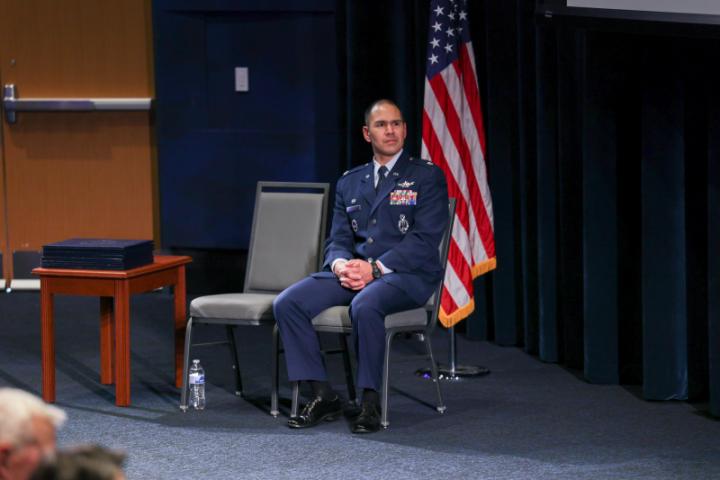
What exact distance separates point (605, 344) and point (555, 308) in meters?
0.45

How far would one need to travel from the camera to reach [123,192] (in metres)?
7.57

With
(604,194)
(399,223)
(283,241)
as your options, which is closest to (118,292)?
(283,241)

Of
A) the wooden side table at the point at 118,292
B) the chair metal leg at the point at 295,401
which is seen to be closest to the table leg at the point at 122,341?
the wooden side table at the point at 118,292

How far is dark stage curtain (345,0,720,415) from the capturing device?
4.46 meters

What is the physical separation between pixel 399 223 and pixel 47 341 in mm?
1491

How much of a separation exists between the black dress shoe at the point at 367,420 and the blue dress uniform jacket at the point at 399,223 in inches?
17.4

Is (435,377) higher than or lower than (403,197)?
lower

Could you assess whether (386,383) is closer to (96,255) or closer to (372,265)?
(372,265)

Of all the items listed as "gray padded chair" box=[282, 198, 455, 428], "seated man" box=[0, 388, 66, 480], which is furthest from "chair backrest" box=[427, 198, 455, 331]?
"seated man" box=[0, 388, 66, 480]

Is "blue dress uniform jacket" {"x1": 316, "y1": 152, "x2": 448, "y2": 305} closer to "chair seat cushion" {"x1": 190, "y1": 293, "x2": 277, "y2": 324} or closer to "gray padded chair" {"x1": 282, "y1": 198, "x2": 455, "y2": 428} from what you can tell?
"gray padded chair" {"x1": 282, "y1": 198, "x2": 455, "y2": 428}

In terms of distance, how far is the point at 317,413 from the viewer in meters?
4.32

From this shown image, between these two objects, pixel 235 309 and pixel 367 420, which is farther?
pixel 235 309

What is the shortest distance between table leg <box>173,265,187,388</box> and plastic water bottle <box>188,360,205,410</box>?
306 mm

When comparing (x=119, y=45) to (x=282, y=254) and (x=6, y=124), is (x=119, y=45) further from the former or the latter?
(x=282, y=254)
